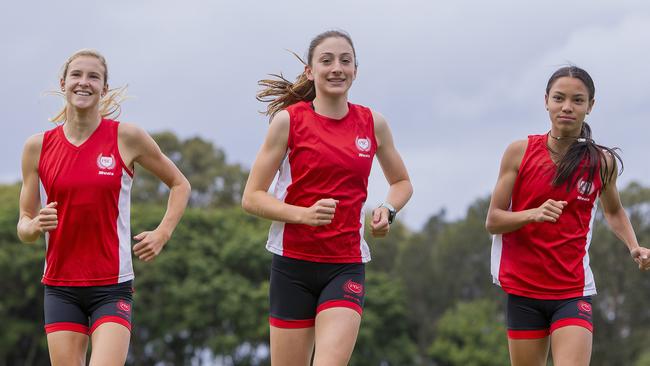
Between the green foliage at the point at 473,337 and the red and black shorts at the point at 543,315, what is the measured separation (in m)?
50.6

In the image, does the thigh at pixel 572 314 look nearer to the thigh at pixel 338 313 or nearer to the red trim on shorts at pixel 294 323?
the thigh at pixel 338 313

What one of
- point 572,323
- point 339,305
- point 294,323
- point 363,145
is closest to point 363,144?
point 363,145

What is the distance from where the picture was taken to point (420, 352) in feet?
212

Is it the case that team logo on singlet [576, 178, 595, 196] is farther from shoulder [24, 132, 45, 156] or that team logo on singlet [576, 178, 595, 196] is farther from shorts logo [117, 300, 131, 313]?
shoulder [24, 132, 45, 156]

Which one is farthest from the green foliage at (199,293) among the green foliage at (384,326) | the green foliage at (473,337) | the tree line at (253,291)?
the green foliage at (473,337)

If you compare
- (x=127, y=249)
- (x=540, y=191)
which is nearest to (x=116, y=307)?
(x=127, y=249)

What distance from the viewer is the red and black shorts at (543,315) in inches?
378

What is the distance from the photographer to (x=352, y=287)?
8.95 metres

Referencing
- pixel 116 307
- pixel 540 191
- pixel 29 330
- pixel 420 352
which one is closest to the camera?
pixel 116 307

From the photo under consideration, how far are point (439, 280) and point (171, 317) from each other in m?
16.8

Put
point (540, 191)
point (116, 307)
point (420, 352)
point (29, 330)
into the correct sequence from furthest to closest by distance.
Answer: point (420, 352)
point (29, 330)
point (540, 191)
point (116, 307)

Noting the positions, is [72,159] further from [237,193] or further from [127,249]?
[237,193]

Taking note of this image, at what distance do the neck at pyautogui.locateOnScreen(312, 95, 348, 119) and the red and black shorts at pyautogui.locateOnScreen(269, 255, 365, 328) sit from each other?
1.14m

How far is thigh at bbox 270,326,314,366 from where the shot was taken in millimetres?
9039
